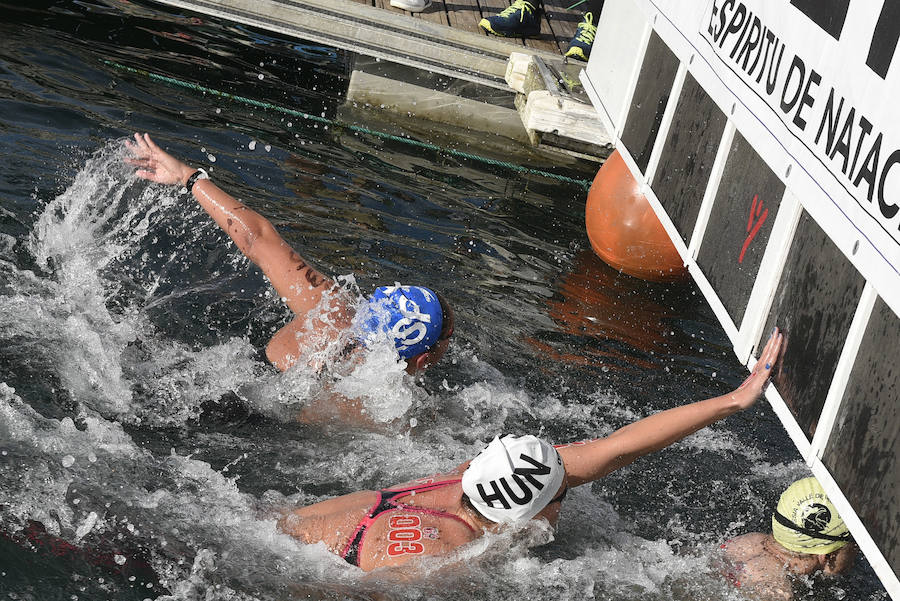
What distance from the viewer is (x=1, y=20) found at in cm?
1061

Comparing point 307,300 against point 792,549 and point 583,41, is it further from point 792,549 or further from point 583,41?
point 583,41

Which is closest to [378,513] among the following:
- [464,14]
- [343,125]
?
[343,125]

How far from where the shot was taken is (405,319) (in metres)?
5.04

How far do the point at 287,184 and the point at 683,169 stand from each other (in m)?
3.88

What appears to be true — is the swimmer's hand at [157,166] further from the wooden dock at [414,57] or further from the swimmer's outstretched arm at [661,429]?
the wooden dock at [414,57]

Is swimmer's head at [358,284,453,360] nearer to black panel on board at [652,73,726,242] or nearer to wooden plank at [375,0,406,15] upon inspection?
black panel on board at [652,73,726,242]

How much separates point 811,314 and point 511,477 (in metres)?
1.40

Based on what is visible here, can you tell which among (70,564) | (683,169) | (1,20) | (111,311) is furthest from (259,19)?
(70,564)

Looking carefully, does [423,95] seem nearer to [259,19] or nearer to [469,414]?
[259,19]

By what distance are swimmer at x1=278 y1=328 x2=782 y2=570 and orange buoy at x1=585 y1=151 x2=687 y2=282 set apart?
141 inches

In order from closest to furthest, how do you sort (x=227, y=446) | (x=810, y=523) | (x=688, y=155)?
1. (x=810, y=523)
2. (x=227, y=446)
3. (x=688, y=155)

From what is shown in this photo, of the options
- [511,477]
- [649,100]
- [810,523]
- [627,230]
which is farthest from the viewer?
[627,230]

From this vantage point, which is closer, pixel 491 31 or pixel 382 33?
pixel 382 33

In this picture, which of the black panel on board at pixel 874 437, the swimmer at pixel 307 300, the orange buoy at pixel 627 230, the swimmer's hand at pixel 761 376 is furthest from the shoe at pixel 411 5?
the black panel on board at pixel 874 437
